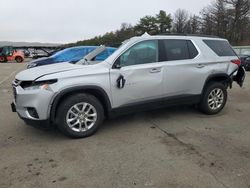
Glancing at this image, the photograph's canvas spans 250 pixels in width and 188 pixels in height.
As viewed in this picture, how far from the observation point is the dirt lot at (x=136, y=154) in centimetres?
356

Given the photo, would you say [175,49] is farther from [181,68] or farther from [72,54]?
[72,54]

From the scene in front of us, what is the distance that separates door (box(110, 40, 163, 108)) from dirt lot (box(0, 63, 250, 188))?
0.63 m

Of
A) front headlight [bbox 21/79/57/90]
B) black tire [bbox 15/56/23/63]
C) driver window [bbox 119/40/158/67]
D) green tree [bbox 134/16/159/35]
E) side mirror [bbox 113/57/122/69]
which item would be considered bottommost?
black tire [bbox 15/56/23/63]

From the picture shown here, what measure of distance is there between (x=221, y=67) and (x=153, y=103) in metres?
1.88

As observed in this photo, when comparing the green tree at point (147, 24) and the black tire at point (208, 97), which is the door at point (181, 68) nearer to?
the black tire at point (208, 97)

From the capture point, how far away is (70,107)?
4.81 meters

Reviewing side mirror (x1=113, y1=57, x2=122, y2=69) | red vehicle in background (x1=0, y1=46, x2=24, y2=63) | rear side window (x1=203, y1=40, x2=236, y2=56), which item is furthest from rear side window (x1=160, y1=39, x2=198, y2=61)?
red vehicle in background (x1=0, y1=46, x2=24, y2=63)

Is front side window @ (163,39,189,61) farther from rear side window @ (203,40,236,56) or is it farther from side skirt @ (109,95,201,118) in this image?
side skirt @ (109,95,201,118)

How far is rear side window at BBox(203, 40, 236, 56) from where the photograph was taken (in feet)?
20.9

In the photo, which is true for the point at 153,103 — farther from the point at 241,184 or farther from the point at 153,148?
the point at 241,184

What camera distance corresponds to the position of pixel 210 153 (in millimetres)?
4273

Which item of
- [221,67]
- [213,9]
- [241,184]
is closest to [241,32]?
[213,9]

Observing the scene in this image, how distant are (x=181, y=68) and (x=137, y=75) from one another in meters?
1.02

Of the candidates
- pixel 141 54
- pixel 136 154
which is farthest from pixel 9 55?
pixel 136 154
